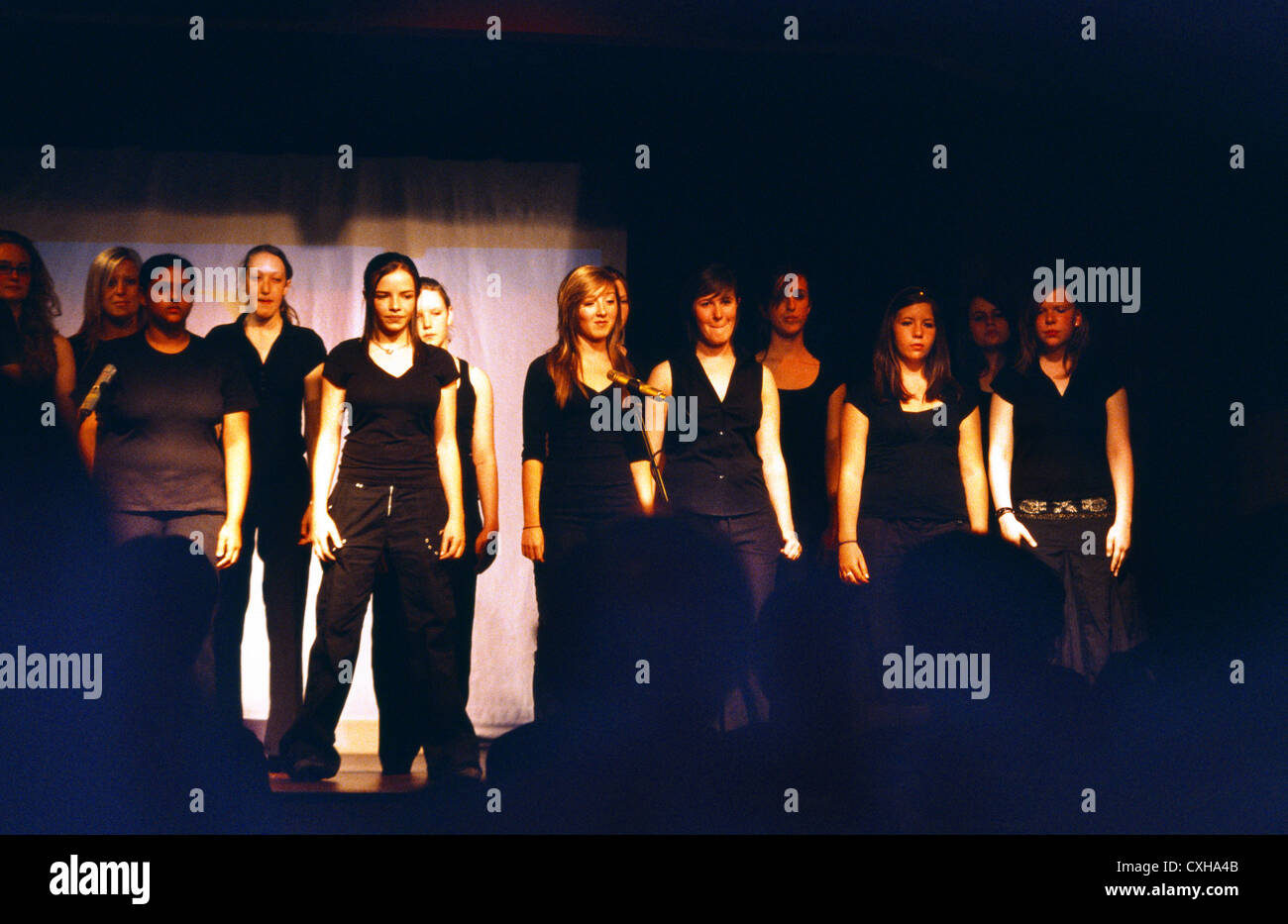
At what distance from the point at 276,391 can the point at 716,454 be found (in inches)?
64.9

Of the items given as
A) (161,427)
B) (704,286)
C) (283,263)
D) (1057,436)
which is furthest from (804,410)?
(161,427)

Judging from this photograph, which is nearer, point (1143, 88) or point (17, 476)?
point (17, 476)

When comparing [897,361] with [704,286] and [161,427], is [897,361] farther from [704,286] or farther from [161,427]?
[161,427]

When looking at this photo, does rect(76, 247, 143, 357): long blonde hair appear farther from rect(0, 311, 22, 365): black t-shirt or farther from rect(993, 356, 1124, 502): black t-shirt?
rect(993, 356, 1124, 502): black t-shirt

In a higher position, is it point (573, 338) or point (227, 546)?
A: point (573, 338)

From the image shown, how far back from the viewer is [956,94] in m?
4.96

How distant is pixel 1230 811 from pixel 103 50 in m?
5.10

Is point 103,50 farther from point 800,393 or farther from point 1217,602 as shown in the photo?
point 1217,602

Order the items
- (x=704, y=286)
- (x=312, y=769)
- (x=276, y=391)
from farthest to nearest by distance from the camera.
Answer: (x=704, y=286), (x=276, y=391), (x=312, y=769)

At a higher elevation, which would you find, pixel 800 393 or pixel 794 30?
pixel 794 30

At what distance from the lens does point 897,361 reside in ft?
15.9

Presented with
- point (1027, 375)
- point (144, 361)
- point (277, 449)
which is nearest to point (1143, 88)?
point (1027, 375)

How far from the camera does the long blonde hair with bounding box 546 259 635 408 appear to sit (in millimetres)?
4770

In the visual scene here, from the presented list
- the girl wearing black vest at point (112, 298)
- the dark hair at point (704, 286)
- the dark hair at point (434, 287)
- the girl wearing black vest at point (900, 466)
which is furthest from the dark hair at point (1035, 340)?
the girl wearing black vest at point (112, 298)
